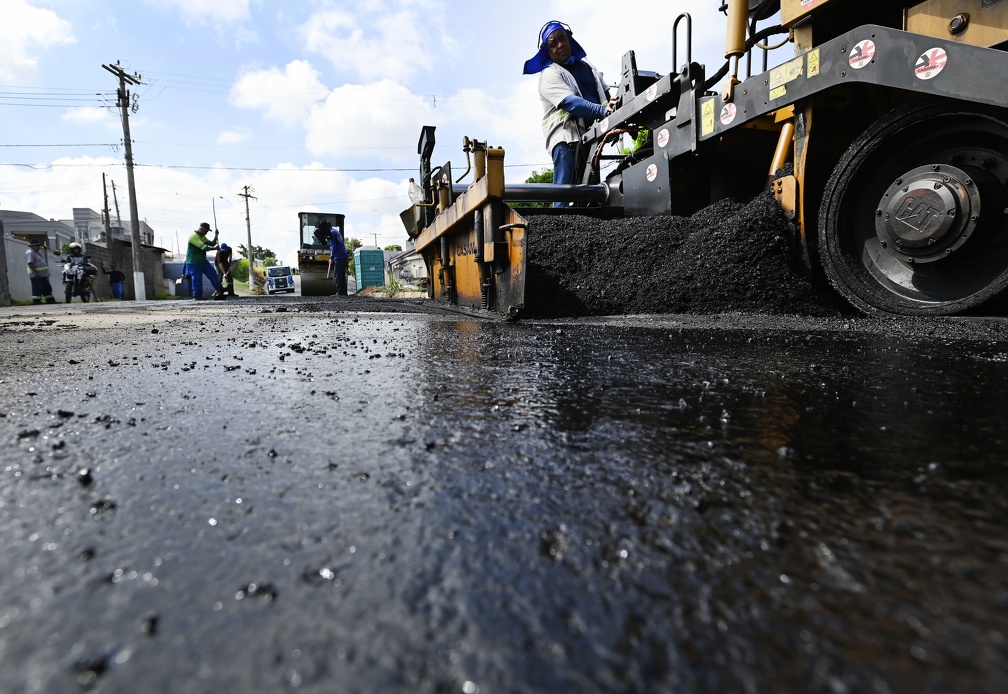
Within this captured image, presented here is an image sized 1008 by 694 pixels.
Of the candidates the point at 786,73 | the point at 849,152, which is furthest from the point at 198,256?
the point at 849,152

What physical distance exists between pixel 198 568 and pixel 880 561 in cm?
93

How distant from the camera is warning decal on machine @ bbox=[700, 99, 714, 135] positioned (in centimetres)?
448

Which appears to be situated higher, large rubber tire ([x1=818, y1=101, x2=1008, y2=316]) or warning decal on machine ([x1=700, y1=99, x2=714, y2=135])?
warning decal on machine ([x1=700, y1=99, x2=714, y2=135])

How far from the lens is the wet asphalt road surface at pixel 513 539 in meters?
0.59

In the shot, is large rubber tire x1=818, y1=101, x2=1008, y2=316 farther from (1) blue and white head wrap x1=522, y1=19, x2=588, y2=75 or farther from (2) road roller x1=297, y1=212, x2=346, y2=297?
(2) road roller x1=297, y1=212, x2=346, y2=297

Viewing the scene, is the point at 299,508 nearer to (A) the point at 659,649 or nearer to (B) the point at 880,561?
(A) the point at 659,649

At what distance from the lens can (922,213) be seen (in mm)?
3273

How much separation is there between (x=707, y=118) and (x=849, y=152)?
1.22m

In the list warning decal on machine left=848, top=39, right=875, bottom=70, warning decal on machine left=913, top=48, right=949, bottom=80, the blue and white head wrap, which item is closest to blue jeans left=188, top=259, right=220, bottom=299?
the blue and white head wrap

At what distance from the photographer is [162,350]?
319 cm

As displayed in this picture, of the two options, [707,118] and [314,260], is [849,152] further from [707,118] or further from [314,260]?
[314,260]

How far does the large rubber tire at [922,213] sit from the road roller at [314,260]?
1576 cm

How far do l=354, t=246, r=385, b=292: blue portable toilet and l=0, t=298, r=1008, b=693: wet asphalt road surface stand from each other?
2851cm

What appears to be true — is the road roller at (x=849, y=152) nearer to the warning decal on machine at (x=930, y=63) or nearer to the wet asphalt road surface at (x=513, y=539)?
the warning decal on machine at (x=930, y=63)
